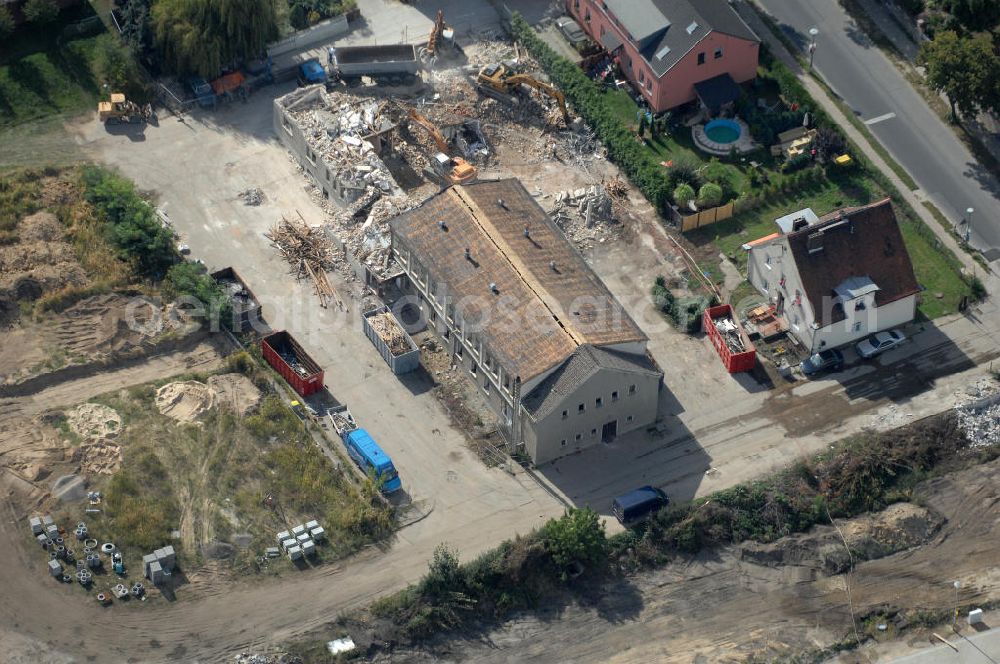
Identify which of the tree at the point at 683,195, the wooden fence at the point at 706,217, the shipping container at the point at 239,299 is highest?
the tree at the point at 683,195

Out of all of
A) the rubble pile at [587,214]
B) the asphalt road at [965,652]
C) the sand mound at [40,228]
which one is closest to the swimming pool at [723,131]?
the rubble pile at [587,214]

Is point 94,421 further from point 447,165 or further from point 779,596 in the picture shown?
point 779,596

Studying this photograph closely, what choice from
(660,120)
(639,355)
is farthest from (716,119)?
(639,355)

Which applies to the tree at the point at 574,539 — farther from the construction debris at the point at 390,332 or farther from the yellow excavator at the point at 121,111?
the yellow excavator at the point at 121,111

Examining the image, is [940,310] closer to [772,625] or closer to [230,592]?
[772,625]

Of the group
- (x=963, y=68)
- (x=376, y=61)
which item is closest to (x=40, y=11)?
(x=376, y=61)
